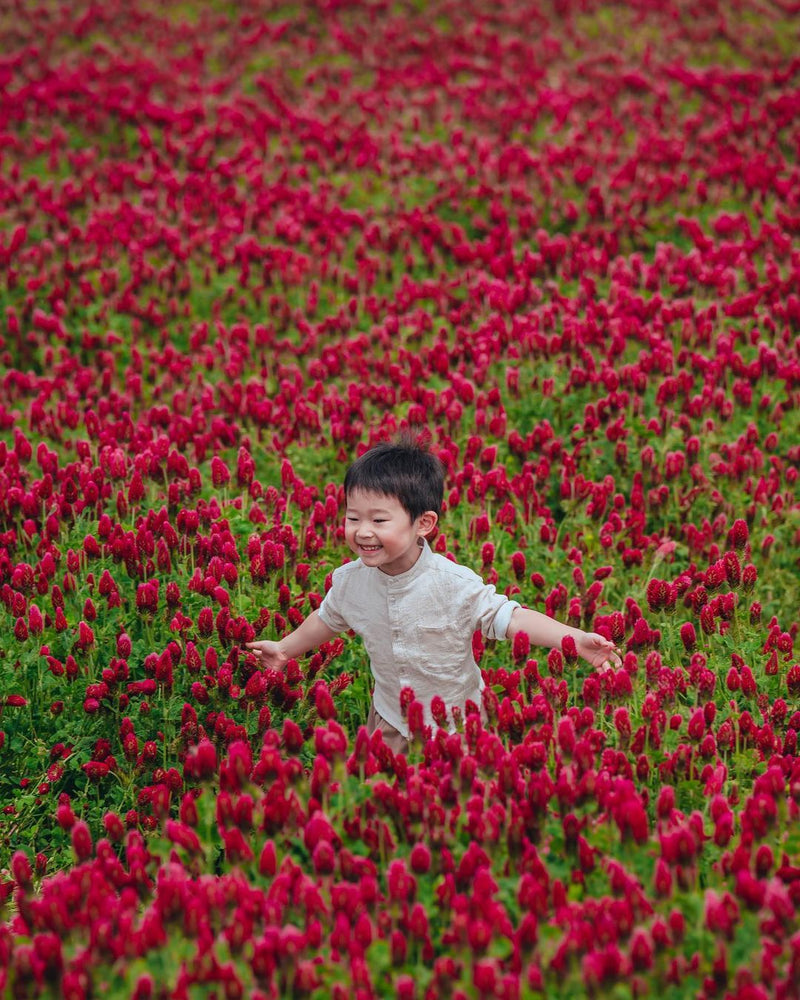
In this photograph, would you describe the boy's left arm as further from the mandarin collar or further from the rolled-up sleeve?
the mandarin collar

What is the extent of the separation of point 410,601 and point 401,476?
0.48 metres

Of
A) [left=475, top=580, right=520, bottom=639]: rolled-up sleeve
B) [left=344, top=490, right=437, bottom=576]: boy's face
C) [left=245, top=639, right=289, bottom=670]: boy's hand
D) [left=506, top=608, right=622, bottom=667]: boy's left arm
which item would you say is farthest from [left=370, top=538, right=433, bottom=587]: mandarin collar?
[left=245, top=639, right=289, bottom=670]: boy's hand

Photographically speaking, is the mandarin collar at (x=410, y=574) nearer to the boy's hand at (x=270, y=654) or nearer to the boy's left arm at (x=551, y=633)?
the boy's left arm at (x=551, y=633)

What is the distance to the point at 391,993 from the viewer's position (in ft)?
9.65

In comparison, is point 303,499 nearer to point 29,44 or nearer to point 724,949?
point 724,949

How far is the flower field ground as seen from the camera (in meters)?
3.05

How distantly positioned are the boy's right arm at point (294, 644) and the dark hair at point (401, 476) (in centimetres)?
65

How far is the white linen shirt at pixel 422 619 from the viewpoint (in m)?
4.19

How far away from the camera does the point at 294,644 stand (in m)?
4.53

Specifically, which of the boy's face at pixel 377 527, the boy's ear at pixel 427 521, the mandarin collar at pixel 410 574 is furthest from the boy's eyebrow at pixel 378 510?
the mandarin collar at pixel 410 574

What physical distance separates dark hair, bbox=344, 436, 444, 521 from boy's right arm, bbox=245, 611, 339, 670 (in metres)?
0.65

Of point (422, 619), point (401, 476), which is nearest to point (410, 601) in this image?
point (422, 619)

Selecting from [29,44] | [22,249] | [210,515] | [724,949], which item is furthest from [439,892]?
[29,44]

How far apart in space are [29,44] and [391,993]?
15.0m
